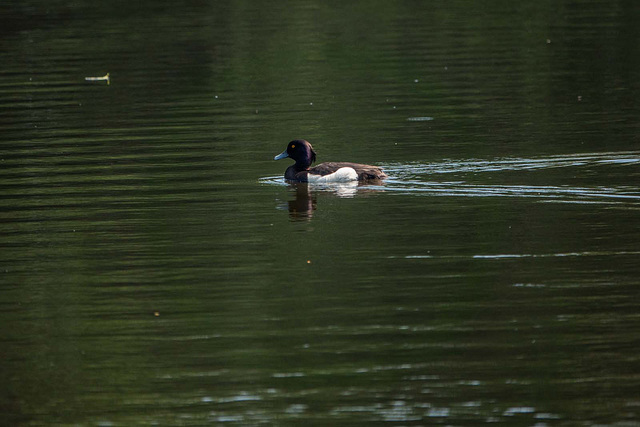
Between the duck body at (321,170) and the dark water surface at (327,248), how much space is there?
→ 0.83 ft

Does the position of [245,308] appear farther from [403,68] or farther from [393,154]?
[403,68]

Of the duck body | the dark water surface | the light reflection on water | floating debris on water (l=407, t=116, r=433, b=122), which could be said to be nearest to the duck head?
the duck body

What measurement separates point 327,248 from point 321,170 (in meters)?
4.39

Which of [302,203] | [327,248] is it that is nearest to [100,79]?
[302,203]

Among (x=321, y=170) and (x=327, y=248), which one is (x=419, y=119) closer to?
(x=321, y=170)

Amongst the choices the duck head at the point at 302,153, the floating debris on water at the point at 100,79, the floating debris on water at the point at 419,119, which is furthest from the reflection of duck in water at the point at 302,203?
the floating debris on water at the point at 100,79

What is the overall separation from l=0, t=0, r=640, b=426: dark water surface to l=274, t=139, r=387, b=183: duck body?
0.83ft

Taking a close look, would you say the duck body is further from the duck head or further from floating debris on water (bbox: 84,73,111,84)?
floating debris on water (bbox: 84,73,111,84)

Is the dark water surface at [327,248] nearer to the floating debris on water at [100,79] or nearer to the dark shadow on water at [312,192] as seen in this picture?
the dark shadow on water at [312,192]

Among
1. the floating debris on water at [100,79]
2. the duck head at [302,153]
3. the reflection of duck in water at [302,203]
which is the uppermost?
the floating debris on water at [100,79]

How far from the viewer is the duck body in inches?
631

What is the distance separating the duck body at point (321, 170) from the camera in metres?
16.0

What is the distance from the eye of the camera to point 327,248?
1226 centimetres

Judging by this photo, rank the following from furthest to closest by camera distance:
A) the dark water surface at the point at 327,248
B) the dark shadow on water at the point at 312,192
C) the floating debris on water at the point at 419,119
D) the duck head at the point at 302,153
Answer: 1. the floating debris on water at the point at 419,119
2. the duck head at the point at 302,153
3. the dark shadow on water at the point at 312,192
4. the dark water surface at the point at 327,248
